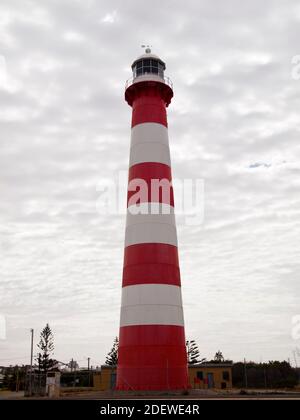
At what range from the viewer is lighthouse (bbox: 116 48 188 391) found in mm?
26281

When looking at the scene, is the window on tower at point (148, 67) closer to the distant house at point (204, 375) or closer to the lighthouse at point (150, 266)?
the lighthouse at point (150, 266)

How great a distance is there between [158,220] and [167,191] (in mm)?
2005

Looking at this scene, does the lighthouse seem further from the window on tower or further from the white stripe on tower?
the window on tower

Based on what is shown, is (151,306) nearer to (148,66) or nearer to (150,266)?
(150,266)

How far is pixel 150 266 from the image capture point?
27156 millimetres

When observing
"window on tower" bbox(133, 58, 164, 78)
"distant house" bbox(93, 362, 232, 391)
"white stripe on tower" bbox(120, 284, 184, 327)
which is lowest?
"distant house" bbox(93, 362, 232, 391)

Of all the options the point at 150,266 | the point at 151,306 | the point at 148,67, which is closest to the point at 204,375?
the point at 151,306

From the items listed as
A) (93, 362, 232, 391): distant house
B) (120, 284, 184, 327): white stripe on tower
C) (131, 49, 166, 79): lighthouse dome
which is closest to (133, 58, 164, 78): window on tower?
(131, 49, 166, 79): lighthouse dome

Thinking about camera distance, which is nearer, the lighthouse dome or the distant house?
the lighthouse dome

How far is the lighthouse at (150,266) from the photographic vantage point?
26.3 m
